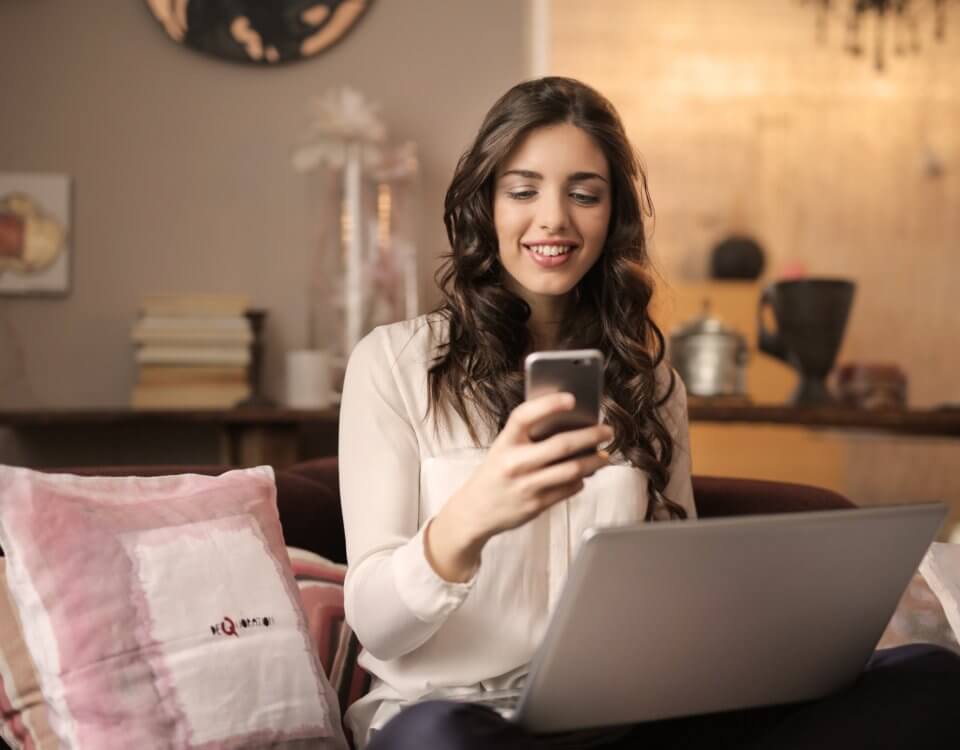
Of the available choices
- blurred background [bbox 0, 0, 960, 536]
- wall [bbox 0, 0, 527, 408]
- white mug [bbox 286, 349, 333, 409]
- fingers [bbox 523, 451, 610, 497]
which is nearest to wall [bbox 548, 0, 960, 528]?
blurred background [bbox 0, 0, 960, 536]

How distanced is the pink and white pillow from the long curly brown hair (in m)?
0.31


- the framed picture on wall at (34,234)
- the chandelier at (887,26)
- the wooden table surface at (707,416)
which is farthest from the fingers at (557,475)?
the chandelier at (887,26)

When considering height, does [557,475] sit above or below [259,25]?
below

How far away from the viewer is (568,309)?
155cm

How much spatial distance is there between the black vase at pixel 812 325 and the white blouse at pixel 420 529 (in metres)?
1.43

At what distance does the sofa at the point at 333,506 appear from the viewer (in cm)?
157

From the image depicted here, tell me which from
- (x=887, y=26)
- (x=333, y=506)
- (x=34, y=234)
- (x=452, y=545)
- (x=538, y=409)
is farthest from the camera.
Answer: (x=887, y=26)

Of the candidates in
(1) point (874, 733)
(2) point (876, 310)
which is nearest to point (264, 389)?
(1) point (874, 733)

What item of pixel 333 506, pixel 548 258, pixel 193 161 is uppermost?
pixel 193 161

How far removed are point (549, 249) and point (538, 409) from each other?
1.61 ft

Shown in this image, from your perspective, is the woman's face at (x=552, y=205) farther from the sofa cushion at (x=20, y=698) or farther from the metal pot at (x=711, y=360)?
the metal pot at (x=711, y=360)

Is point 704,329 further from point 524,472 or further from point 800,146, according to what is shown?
point 800,146

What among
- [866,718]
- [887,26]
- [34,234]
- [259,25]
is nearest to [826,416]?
[866,718]

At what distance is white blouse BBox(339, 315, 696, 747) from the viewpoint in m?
1.25
